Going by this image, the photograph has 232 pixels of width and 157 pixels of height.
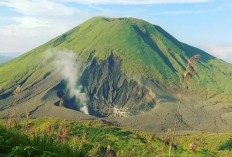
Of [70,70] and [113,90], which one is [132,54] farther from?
[70,70]

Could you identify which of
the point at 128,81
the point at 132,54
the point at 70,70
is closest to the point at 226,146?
the point at 128,81

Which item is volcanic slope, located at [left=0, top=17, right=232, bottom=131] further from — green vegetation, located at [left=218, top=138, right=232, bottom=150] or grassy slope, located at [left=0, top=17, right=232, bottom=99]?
green vegetation, located at [left=218, top=138, right=232, bottom=150]

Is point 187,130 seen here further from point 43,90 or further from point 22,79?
point 22,79

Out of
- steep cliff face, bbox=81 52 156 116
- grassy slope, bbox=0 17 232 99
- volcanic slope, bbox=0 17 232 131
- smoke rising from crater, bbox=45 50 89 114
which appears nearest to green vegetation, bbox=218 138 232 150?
volcanic slope, bbox=0 17 232 131

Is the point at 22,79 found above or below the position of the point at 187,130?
above

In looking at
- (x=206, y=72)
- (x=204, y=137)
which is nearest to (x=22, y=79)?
(x=204, y=137)
